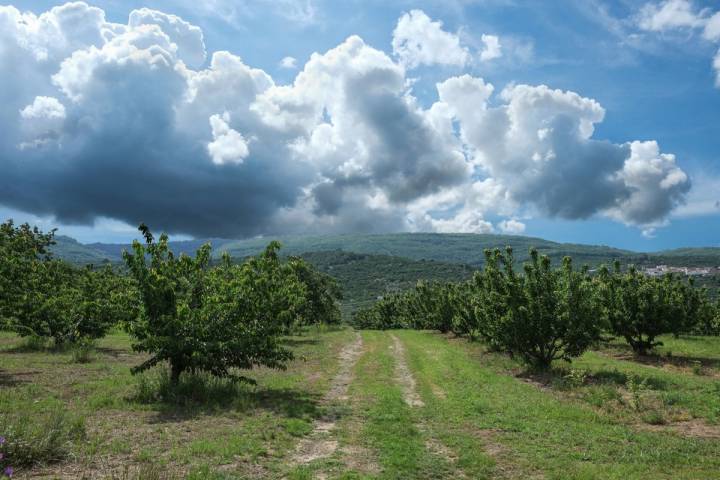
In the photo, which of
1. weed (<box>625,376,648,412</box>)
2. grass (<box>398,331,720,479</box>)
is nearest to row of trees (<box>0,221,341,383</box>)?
grass (<box>398,331,720,479</box>)

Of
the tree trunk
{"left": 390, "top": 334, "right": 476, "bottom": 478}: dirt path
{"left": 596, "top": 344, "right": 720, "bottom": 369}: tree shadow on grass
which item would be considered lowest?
{"left": 596, "top": 344, "right": 720, "bottom": 369}: tree shadow on grass

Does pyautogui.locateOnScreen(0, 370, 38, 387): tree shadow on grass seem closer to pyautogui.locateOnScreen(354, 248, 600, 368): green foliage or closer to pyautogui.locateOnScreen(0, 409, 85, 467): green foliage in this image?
pyautogui.locateOnScreen(0, 409, 85, 467): green foliage

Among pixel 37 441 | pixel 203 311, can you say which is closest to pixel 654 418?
pixel 203 311

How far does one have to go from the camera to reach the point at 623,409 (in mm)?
16250

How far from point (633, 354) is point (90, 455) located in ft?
116

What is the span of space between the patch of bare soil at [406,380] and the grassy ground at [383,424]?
101 millimetres

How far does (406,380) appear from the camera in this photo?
23.5m

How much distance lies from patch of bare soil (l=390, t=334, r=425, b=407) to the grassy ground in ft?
0.33

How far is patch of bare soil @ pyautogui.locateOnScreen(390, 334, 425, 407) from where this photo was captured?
18.2m

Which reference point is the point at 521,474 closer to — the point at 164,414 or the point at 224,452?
the point at 224,452

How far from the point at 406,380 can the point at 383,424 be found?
9500 millimetres

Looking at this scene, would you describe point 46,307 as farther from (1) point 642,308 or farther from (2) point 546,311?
(1) point 642,308

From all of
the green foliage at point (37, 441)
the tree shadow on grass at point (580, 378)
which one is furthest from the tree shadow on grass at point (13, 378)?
the tree shadow on grass at point (580, 378)

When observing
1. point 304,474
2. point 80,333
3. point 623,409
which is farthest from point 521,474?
point 80,333
